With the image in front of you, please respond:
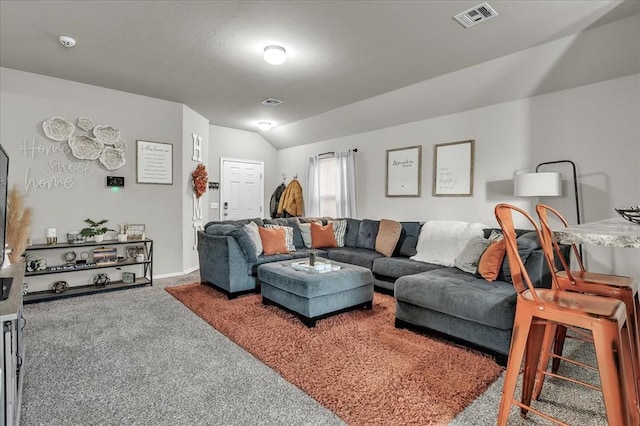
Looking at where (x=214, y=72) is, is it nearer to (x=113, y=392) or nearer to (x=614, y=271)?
(x=113, y=392)

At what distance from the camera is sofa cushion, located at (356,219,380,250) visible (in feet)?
15.7

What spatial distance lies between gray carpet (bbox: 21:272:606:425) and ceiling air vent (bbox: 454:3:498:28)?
2.62m

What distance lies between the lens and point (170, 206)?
4.89 meters

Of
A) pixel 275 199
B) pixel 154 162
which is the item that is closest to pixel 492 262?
pixel 154 162

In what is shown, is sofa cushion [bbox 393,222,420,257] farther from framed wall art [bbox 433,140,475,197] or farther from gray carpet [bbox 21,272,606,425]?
gray carpet [bbox 21,272,606,425]

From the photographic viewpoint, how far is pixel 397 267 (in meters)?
3.88

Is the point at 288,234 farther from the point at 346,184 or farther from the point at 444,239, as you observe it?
the point at 444,239

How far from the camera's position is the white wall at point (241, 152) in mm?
6328

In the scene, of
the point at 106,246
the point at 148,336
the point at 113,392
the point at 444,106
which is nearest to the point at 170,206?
the point at 106,246

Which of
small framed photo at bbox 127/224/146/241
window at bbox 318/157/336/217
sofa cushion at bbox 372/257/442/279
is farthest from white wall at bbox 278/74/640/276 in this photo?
small framed photo at bbox 127/224/146/241

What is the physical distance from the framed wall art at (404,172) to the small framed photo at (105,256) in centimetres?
392

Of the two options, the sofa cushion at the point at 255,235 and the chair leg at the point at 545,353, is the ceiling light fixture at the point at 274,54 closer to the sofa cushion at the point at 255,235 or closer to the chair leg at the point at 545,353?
the sofa cushion at the point at 255,235

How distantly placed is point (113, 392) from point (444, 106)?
14.5 feet

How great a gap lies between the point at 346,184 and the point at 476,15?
344cm
